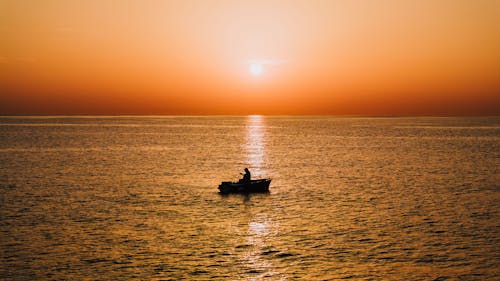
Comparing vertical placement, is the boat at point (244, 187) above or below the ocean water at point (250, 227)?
above

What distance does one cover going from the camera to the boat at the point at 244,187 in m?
49.9

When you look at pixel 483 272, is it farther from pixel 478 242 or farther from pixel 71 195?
pixel 71 195

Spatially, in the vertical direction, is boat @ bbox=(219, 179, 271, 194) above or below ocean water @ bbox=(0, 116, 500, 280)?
above

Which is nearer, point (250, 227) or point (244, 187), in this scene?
point (250, 227)

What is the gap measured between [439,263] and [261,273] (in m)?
10.2

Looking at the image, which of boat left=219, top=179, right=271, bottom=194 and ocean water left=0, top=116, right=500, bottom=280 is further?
boat left=219, top=179, right=271, bottom=194

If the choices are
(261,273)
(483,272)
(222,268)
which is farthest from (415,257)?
(222,268)

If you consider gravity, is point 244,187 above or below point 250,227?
above

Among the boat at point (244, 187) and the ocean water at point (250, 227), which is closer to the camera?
the ocean water at point (250, 227)

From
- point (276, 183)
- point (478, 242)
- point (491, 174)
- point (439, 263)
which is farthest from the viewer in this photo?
point (491, 174)

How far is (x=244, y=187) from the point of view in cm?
5062

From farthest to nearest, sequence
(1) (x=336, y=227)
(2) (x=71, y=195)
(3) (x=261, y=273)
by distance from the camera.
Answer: (2) (x=71, y=195) → (1) (x=336, y=227) → (3) (x=261, y=273)

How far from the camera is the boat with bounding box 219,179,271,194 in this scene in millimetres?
49938

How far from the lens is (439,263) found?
27.2 metres
